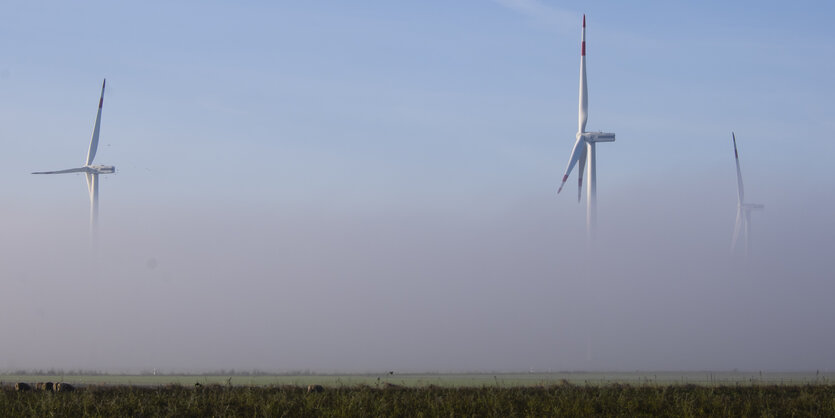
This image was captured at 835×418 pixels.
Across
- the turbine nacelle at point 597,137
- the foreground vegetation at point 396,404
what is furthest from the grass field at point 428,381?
the turbine nacelle at point 597,137

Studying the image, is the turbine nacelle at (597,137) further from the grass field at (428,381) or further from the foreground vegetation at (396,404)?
the foreground vegetation at (396,404)

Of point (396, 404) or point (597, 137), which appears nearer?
point (396, 404)

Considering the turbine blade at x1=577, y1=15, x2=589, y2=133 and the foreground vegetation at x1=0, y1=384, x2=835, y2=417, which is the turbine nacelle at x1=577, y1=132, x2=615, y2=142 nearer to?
the turbine blade at x1=577, y1=15, x2=589, y2=133

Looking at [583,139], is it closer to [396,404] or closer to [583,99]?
[583,99]

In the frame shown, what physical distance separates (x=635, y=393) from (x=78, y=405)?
98.7 ft

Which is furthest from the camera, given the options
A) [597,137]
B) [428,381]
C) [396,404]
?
[597,137]

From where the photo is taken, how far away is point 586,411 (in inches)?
1633

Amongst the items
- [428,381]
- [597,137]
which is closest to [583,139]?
[597,137]

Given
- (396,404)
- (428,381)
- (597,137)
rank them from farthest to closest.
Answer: (597,137) → (428,381) → (396,404)

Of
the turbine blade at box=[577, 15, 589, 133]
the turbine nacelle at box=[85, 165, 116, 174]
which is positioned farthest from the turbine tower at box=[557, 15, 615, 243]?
the turbine nacelle at box=[85, 165, 116, 174]

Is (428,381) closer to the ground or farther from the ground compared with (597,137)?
closer to the ground

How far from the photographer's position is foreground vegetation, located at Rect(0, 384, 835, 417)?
40188 millimetres

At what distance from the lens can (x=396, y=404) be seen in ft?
141

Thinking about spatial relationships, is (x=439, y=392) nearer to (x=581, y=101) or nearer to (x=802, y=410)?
(x=802, y=410)
